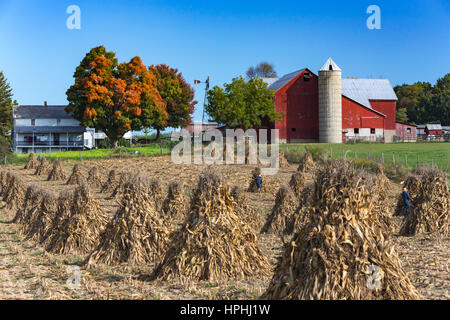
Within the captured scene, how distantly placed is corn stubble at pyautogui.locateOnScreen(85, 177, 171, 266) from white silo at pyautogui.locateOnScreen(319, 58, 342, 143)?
53.7 meters

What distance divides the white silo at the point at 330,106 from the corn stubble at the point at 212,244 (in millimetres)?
54754

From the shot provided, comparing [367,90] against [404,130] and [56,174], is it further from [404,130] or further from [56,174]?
[56,174]

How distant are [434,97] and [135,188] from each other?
89243 mm

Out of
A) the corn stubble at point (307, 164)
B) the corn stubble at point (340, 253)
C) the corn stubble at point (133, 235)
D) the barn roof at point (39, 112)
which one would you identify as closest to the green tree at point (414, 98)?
the barn roof at point (39, 112)

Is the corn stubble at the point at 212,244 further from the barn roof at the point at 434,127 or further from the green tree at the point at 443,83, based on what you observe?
the green tree at the point at 443,83

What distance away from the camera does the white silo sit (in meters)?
63.2

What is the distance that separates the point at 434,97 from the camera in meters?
91.3

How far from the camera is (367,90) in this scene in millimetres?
74625

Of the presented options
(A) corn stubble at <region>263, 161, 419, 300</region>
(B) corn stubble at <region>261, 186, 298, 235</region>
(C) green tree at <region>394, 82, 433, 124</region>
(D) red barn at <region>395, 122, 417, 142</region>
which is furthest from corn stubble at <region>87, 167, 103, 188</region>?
(C) green tree at <region>394, 82, 433, 124</region>

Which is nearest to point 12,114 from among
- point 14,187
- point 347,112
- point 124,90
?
point 124,90

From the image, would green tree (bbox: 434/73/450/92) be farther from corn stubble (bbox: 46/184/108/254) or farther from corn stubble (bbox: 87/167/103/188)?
corn stubble (bbox: 46/184/108/254)

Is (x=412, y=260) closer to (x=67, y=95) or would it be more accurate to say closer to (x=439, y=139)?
(x=67, y=95)

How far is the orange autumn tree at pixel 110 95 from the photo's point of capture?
5841 centimetres
